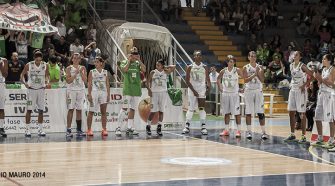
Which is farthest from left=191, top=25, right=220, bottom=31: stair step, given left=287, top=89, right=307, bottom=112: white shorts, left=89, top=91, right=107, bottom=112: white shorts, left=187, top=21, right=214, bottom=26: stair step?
left=287, top=89, right=307, bottom=112: white shorts

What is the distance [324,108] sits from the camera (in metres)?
12.2

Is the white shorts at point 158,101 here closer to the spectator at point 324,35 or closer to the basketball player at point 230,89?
the basketball player at point 230,89

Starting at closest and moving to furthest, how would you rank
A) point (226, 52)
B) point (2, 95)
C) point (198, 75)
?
1. point (2, 95)
2. point (198, 75)
3. point (226, 52)

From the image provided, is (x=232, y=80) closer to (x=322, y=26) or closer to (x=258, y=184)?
(x=258, y=184)

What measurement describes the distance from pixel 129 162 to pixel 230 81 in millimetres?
4584

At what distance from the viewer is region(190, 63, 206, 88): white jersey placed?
1462cm

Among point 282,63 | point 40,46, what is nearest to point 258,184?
point 40,46

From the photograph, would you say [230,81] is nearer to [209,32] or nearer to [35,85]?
[35,85]

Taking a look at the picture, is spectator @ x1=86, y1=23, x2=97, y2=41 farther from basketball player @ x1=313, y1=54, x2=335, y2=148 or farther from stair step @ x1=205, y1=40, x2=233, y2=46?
basketball player @ x1=313, y1=54, x2=335, y2=148

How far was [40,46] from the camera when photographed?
18.1 m

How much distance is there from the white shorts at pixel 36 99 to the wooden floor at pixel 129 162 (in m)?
1.30

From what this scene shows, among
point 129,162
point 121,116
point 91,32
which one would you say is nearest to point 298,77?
point 121,116

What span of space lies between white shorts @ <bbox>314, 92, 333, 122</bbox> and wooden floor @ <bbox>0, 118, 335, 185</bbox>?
1.49 meters

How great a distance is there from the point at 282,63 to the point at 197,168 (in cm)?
1416
